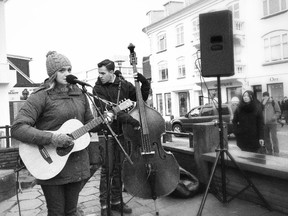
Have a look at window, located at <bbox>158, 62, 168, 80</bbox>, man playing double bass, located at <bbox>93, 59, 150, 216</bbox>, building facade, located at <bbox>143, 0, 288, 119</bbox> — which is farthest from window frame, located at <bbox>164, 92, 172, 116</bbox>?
man playing double bass, located at <bbox>93, 59, 150, 216</bbox>

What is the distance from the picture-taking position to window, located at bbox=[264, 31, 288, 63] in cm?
588

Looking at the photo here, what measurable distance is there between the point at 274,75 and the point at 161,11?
18444mm

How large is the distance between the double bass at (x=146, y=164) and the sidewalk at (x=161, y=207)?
0.39 m

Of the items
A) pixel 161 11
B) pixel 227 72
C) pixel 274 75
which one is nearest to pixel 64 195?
pixel 227 72

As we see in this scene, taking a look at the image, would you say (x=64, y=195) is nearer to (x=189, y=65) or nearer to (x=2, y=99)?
(x=2, y=99)

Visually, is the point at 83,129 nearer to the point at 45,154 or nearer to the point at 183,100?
the point at 45,154

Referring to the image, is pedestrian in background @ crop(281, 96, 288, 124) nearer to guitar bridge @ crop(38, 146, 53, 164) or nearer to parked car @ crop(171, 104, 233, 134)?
parked car @ crop(171, 104, 233, 134)

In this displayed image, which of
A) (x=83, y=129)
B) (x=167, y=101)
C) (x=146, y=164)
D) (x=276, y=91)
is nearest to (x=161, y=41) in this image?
(x=167, y=101)

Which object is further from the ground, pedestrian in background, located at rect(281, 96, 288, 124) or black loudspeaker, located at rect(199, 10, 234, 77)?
black loudspeaker, located at rect(199, 10, 234, 77)

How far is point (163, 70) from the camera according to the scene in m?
24.8

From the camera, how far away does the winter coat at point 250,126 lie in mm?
5086

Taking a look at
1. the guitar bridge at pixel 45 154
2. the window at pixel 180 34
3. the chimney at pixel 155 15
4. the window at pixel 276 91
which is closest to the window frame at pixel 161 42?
the chimney at pixel 155 15

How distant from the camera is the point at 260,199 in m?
3.49

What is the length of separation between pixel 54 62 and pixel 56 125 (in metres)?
0.52
